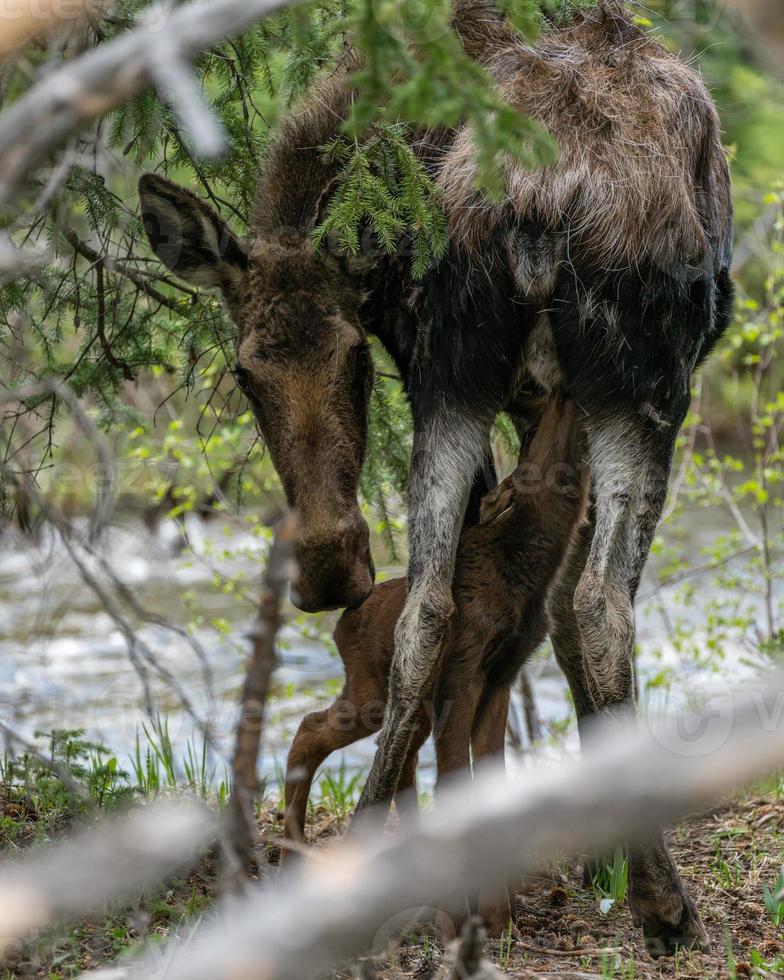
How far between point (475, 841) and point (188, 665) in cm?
841

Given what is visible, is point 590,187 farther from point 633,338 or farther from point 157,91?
point 157,91

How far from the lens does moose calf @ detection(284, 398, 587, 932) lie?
421 cm

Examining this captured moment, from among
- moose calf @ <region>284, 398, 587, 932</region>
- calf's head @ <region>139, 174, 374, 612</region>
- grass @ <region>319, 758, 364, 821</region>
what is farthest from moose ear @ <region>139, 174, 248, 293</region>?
grass @ <region>319, 758, 364, 821</region>

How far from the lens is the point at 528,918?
4.38 metres

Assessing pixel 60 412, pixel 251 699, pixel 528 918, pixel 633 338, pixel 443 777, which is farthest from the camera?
pixel 60 412

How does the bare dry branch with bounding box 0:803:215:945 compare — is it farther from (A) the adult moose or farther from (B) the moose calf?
(B) the moose calf

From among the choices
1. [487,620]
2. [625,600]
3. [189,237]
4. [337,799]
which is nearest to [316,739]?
[487,620]

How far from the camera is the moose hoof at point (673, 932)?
3.92m

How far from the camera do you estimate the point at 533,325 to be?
397 centimetres

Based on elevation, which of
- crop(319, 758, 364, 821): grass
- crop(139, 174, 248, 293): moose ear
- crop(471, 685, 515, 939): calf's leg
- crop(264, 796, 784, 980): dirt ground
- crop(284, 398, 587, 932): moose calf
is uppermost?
crop(139, 174, 248, 293): moose ear

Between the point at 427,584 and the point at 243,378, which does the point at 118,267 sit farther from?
the point at 427,584

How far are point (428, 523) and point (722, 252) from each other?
1.45 m

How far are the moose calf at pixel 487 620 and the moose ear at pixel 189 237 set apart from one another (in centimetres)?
134

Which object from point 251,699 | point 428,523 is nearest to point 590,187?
point 428,523
